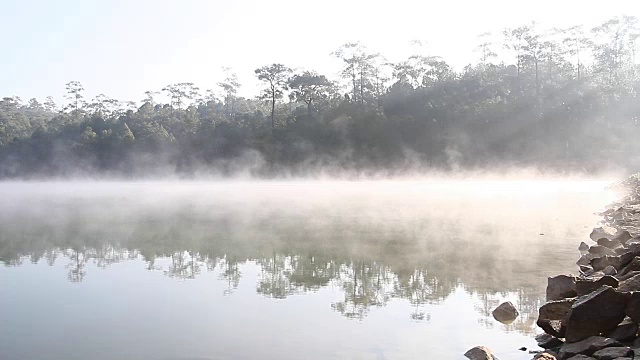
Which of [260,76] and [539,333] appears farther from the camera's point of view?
[260,76]

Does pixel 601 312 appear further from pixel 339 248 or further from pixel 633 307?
pixel 339 248

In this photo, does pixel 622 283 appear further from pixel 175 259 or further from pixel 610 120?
pixel 610 120

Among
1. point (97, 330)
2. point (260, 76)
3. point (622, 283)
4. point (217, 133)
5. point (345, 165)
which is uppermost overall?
point (260, 76)

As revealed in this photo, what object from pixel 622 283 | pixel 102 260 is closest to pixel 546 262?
pixel 622 283

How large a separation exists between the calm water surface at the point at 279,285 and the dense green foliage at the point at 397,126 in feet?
92.7

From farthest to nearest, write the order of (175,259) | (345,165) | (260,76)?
(260,76)
(345,165)
(175,259)

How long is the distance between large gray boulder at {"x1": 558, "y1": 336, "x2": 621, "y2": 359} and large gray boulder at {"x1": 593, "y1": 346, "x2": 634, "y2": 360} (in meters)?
0.08

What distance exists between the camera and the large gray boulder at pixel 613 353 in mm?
3872

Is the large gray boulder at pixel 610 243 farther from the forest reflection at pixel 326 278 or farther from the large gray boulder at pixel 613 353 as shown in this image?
the large gray boulder at pixel 613 353

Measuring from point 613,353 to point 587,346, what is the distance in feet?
0.85

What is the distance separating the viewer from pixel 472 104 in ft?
147

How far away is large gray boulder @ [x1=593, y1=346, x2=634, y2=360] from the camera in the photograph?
3.87 metres

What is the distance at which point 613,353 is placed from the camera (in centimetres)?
393

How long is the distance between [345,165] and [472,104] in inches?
413
